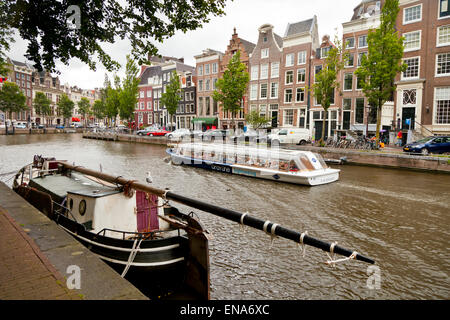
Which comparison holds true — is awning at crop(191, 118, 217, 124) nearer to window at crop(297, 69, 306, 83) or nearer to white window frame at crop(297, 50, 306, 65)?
window at crop(297, 69, 306, 83)

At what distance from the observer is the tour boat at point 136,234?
525 centimetres

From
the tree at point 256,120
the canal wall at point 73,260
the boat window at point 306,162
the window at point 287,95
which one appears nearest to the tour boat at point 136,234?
the canal wall at point 73,260

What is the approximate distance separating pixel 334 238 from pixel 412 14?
1227 inches

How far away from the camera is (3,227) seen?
18.0 ft

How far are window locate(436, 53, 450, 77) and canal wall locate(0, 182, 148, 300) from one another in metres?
33.4

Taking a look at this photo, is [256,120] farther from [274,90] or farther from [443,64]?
[443,64]

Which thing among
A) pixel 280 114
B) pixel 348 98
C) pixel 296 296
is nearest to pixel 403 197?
pixel 296 296

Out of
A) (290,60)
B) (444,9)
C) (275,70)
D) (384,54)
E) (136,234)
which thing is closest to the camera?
(136,234)

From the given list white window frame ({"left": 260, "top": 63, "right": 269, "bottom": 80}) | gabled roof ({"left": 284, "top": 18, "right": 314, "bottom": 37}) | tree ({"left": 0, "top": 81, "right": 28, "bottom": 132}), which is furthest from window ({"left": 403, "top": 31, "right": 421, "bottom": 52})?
tree ({"left": 0, "top": 81, "right": 28, "bottom": 132})

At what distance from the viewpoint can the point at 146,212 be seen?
692cm

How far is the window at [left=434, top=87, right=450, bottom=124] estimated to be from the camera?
27.3m

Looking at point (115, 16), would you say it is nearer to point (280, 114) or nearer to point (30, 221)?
point (30, 221)

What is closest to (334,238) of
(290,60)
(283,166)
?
(283,166)
